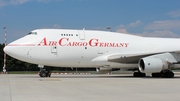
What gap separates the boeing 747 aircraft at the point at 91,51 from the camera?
21.7 metres

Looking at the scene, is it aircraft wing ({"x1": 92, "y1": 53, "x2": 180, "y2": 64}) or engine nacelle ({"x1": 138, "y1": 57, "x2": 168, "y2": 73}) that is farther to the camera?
aircraft wing ({"x1": 92, "y1": 53, "x2": 180, "y2": 64})

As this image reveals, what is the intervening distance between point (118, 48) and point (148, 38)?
11.5 ft

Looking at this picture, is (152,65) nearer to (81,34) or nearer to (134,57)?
(134,57)

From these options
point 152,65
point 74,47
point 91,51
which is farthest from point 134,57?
point 74,47

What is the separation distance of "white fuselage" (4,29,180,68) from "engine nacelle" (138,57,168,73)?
139 cm

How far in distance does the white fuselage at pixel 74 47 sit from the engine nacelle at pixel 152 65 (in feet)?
4.57

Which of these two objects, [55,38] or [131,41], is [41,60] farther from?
[131,41]

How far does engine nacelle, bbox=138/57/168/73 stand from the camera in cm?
2173

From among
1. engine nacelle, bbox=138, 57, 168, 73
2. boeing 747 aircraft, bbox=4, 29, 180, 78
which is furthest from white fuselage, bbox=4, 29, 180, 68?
engine nacelle, bbox=138, 57, 168, 73

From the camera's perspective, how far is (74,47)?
22.4 m

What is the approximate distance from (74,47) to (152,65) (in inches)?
244

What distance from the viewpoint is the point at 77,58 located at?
2261 centimetres
